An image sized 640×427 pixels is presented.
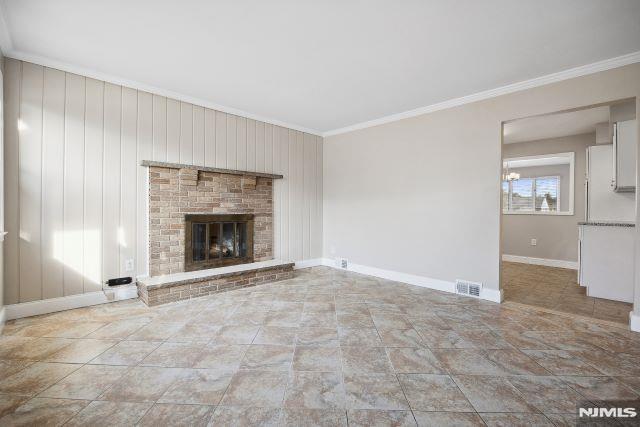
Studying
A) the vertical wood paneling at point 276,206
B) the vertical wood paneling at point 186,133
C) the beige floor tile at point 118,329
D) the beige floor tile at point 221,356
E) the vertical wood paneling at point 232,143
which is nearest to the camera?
the beige floor tile at point 221,356

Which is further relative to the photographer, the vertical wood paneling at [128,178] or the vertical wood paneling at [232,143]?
the vertical wood paneling at [232,143]

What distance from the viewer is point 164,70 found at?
290 centimetres

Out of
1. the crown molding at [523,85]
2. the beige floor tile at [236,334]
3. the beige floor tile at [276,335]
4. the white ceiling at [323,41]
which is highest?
the white ceiling at [323,41]

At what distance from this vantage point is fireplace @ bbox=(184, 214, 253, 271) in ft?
11.8

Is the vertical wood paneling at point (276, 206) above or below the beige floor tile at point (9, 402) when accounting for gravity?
above

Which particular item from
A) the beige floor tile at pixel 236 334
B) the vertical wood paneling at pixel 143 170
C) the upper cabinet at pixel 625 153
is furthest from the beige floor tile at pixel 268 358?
the upper cabinet at pixel 625 153

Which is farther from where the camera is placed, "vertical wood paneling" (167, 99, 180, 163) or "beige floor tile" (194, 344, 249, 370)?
"vertical wood paneling" (167, 99, 180, 163)

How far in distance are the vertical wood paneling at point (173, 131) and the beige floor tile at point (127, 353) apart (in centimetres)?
215

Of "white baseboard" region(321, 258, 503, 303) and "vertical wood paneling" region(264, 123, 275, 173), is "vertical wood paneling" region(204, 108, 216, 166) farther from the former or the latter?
"white baseboard" region(321, 258, 503, 303)

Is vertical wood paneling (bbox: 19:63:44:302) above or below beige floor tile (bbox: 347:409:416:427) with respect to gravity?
above

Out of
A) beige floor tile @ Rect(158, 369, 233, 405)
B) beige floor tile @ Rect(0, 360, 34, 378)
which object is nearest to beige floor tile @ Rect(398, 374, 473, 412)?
beige floor tile @ Rect(158, 369, 233, 405)

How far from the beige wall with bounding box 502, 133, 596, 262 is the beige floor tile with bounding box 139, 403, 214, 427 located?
598 centimetres

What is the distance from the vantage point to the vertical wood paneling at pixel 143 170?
325 centimetres

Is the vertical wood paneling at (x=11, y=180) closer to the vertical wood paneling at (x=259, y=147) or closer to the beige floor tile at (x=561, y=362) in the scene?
the vertical wood paneling at (x=259, y=147)
